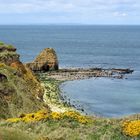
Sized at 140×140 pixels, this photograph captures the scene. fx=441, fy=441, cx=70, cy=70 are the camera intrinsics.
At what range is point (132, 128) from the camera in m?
26.8

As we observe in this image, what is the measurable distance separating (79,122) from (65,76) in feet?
299

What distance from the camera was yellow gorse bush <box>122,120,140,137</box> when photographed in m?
26.3

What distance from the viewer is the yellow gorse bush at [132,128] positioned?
1035 inches

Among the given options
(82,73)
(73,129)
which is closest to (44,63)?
(82,73)

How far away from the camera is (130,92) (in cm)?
9975

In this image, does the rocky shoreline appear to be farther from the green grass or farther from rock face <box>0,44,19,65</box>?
the green grass

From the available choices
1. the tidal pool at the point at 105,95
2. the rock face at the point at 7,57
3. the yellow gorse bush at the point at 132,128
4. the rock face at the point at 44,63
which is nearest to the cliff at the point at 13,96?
the rock face at the point at 7,57

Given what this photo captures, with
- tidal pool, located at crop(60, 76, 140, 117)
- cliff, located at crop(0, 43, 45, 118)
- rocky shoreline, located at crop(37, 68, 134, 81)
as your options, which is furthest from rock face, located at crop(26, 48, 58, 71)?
cliff, located at crop(0, 43, 45, 118)

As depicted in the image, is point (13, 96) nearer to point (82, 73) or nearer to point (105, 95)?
point (105, 95)

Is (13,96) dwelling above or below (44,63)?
above

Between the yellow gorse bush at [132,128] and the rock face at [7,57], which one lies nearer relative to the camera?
the yellow gorse bush at [132,128]

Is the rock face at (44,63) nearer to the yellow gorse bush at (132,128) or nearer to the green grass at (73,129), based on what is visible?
the green grass at (73,129)

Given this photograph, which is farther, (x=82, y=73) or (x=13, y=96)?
(x=82, y=73)

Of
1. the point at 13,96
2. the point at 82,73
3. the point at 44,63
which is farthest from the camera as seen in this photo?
the point at 44,63
